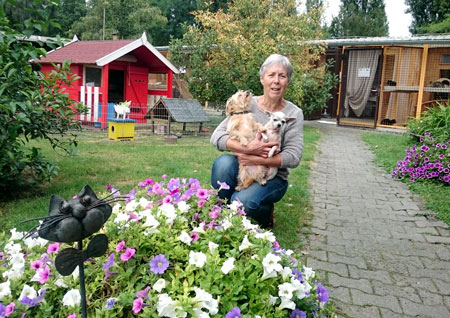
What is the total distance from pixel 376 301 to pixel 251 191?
122 cm

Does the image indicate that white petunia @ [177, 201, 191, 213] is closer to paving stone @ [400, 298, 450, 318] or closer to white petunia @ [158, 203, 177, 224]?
white petunia @ [158, 203, 177, 224]

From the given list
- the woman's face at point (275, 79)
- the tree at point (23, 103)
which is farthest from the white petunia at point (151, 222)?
the tree at point (23, 103)

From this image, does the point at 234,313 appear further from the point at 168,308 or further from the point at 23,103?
the point at 23,103

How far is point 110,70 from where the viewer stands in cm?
1338

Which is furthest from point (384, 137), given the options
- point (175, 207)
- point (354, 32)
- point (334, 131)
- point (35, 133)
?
point (354, 32)

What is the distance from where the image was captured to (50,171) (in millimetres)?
4449

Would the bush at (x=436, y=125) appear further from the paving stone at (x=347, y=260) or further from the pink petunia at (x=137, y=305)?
the pink petunia at (x=137, y=305)

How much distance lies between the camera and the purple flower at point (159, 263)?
1577 millimetres

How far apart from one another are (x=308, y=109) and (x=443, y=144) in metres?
7.32

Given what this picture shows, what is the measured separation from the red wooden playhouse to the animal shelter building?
6.30 metres

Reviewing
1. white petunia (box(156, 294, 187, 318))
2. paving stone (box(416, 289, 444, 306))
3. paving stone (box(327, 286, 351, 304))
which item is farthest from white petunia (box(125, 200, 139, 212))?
paving stone (box(416, 289, 444, 306))

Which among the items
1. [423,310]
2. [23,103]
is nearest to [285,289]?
[423,310]

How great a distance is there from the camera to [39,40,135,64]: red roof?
38.8ft

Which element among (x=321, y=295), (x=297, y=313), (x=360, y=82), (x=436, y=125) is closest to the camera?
(x=297, y=313)
